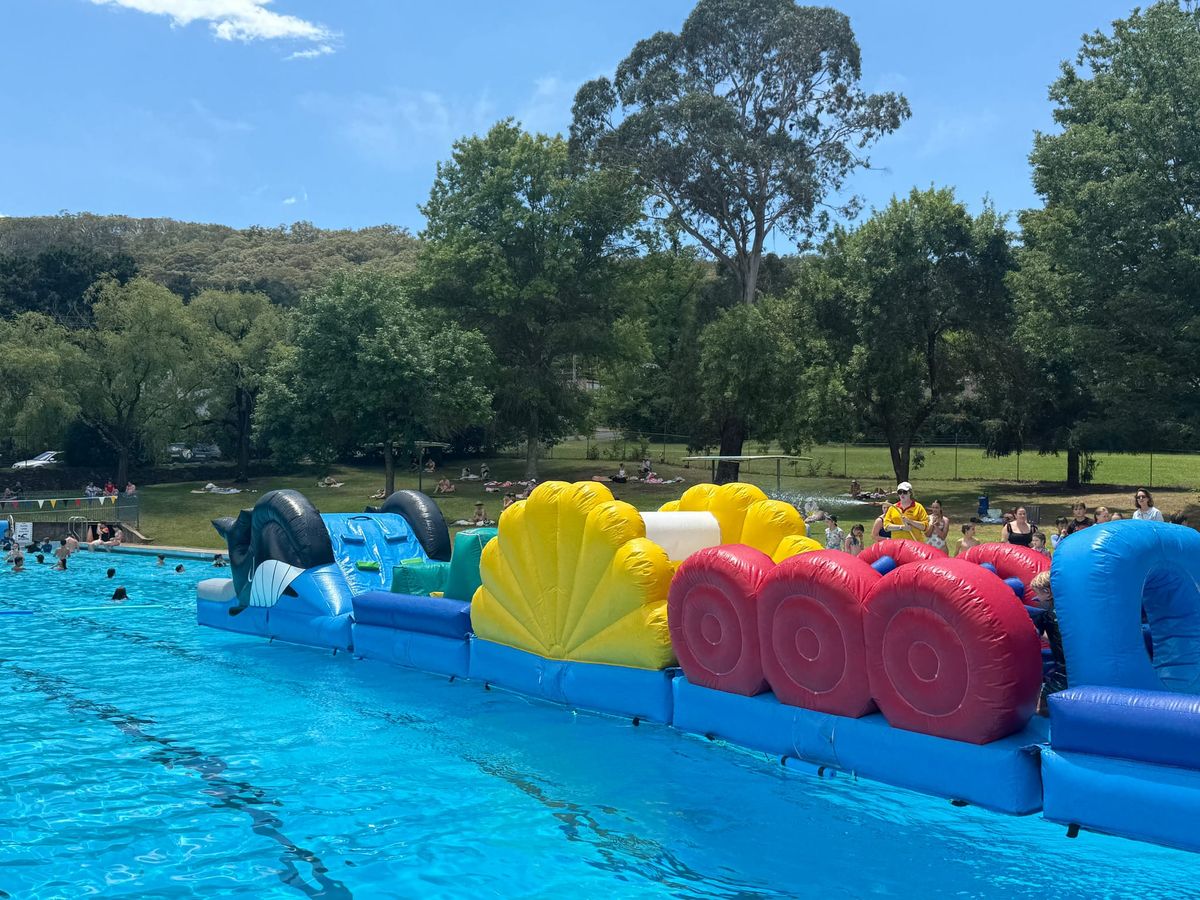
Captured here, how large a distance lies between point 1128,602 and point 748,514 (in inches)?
217

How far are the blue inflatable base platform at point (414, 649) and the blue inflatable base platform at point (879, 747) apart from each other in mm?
3414

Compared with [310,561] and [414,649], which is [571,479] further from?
[414,649]

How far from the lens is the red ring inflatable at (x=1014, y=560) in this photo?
29.9 ft

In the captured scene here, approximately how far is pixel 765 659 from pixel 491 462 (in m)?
37.0

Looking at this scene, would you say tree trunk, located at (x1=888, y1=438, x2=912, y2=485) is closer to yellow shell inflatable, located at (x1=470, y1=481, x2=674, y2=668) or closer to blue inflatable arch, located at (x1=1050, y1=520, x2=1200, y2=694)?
yellow shell inflatable, located at (x1=470, y1=481, x2=674, y2=668)

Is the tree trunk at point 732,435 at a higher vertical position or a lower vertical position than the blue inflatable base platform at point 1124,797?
higher

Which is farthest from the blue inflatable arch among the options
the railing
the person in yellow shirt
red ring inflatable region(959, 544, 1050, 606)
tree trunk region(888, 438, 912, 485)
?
the railing

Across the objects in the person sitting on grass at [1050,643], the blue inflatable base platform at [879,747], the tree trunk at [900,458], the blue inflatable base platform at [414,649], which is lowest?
the blue inflatable base platform at [414,649]

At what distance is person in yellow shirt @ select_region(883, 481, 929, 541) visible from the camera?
12.9 metres

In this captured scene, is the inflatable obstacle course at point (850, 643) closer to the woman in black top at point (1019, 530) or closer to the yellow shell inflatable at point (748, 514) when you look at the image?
the yellow shell inflatable at point (748, 514)

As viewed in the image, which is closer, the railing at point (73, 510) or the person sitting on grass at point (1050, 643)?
the person sitting on grass at point (1050, 643)

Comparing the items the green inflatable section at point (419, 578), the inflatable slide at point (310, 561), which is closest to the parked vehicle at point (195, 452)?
the inflatable slide at point (310, 561)

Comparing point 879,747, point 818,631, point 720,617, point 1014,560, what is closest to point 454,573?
point 720,617

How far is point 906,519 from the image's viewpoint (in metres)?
13.0
